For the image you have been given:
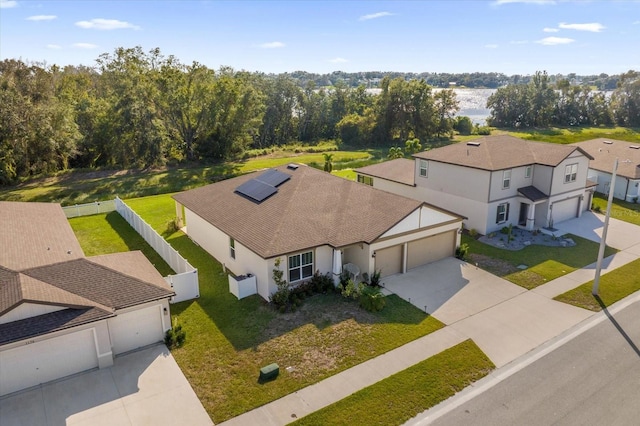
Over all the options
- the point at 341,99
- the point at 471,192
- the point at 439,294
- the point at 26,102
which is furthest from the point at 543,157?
the point at 341,99

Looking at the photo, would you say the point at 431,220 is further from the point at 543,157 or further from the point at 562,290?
the point at 543,157

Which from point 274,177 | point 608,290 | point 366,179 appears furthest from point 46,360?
point 366,179

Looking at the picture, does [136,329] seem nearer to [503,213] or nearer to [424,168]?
[424,168]

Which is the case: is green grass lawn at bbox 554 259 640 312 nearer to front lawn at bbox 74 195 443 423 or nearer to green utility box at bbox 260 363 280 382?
front lawn at bbox 74 195 443 423

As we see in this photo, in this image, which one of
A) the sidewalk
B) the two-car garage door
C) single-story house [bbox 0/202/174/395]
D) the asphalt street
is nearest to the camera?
the asphalt street

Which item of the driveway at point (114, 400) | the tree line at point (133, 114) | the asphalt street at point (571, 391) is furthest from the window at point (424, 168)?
the tree line at point (133, 114)

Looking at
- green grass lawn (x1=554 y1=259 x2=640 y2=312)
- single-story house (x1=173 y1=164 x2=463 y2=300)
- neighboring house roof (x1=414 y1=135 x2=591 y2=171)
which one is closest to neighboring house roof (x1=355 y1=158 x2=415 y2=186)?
neighboring house roof (x1=414 y1=135 x2=591 y2=171)
